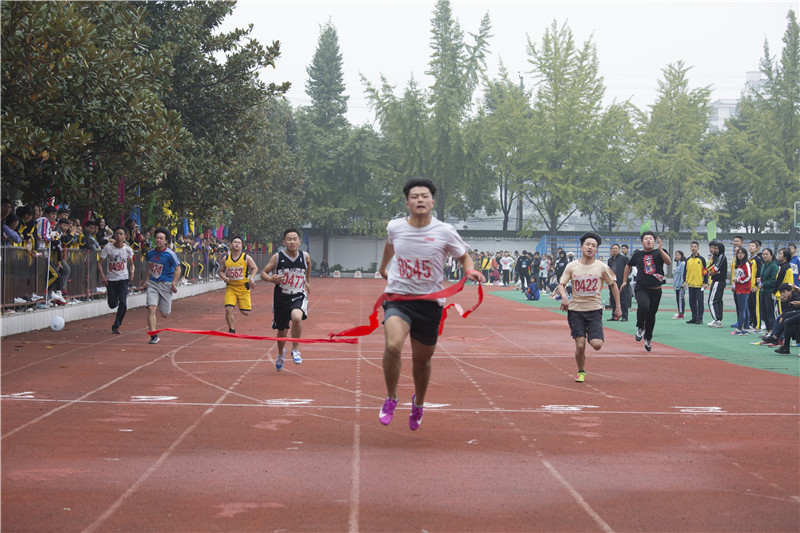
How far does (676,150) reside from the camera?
2162 inches

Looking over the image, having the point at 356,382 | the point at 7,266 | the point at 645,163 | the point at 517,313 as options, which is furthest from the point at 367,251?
the point at 356,382

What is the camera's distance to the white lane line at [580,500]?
468 cm

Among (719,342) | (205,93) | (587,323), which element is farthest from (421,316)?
(205,93)

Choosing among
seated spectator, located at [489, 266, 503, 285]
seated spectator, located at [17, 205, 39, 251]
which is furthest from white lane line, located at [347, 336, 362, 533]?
seated spectator, located at [489, 266, 503, 285]

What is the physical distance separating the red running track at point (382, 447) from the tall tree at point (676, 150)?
44.7 meters

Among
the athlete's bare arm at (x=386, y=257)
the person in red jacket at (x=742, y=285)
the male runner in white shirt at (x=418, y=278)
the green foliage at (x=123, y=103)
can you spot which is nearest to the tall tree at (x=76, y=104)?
the green foliage at (x=123, y=103)

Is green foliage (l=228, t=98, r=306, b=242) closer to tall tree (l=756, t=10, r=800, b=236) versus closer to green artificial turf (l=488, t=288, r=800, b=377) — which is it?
green artificial turf (l=488, t=288, r=800, b=377)

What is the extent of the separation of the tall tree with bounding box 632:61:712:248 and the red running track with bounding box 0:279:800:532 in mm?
44699

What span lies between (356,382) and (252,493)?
5.15m

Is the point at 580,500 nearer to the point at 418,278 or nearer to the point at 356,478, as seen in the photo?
the point at 356,478

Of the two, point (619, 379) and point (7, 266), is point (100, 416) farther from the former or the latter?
point (7, 266)

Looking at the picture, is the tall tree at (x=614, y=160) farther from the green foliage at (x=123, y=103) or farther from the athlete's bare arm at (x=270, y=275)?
the athlete's bare arm at (x=270, y=275)

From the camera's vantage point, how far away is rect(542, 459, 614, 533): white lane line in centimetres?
468

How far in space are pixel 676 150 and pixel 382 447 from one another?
172ft
